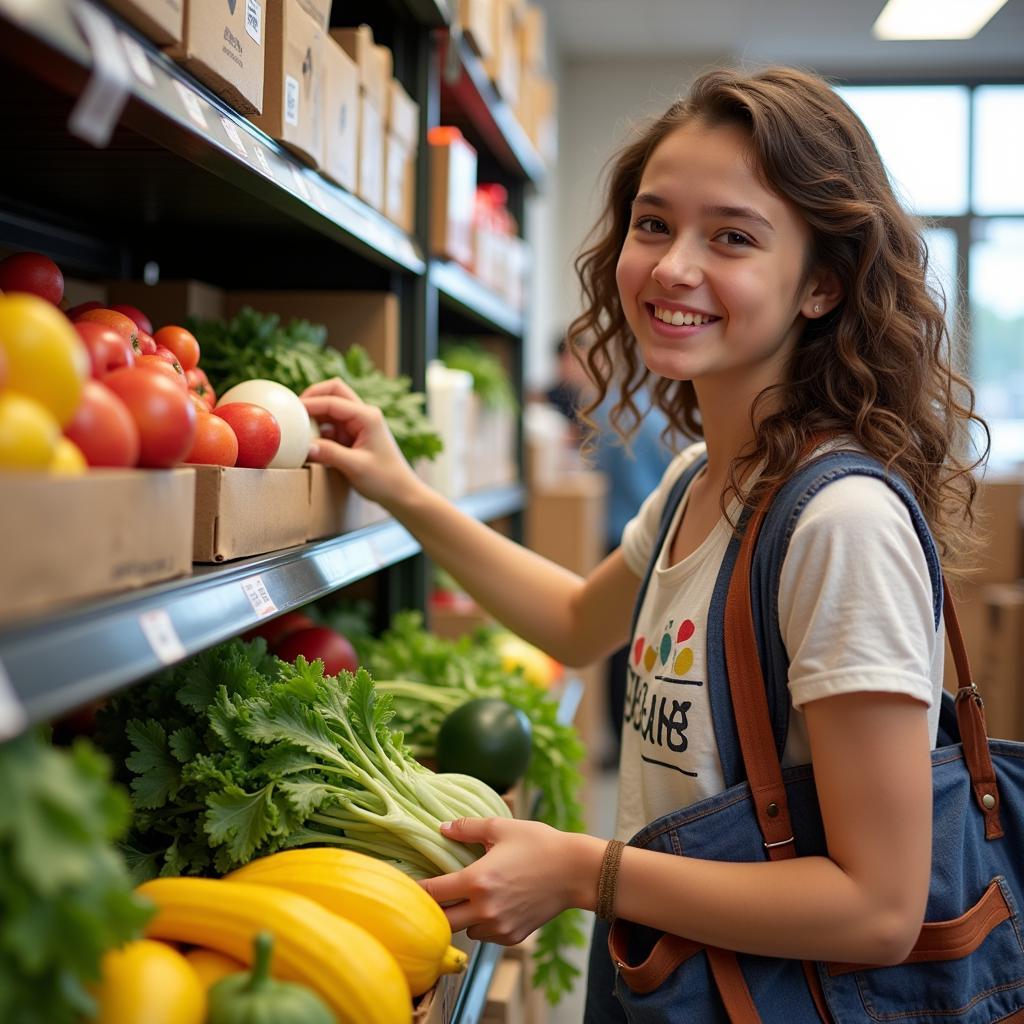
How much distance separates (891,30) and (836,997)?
765cm

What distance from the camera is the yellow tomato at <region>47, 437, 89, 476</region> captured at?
2.53ft

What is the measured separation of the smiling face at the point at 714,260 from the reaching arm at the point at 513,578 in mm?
515

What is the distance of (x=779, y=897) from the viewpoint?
1.18 meters

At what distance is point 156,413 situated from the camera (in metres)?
0.93

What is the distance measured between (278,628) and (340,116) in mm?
845

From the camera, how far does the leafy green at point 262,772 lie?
1.17 metres

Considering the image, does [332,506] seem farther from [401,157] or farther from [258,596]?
[401,157]

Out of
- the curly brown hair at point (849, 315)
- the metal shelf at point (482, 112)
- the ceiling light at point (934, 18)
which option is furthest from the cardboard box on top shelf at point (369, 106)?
the ceiling light at point (934, 18)

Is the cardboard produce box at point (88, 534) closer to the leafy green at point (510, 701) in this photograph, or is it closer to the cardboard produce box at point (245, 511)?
the cardboard produce box at point (245, 511)

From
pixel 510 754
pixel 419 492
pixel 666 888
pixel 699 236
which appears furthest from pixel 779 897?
pixel 419 492

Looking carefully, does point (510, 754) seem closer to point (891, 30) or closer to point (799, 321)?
point (799, 321)

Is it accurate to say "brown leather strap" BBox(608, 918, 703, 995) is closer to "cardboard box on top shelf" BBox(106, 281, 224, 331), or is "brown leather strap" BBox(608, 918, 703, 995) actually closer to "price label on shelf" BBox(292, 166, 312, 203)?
"price label on shelf" BBox(292, 166, 312, 203)

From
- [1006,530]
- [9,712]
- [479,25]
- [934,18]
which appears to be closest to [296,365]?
[9,712]

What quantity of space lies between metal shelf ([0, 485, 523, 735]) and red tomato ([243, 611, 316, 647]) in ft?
1.69
